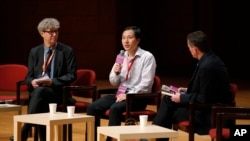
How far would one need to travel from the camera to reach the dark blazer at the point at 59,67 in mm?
6512

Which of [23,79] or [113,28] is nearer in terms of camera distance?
[23,79]

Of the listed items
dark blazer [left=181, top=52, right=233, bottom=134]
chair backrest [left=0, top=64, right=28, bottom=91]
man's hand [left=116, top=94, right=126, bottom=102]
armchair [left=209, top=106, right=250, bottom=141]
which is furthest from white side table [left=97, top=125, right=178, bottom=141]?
chair backrest [left=0, top=64, right=28, bottom=91]

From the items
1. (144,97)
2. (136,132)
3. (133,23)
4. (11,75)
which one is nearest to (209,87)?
(144,97)

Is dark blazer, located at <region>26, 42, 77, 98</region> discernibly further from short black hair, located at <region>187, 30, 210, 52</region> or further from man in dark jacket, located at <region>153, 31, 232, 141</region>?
short black hair, located at <region>187, 30, 210, 52</region>

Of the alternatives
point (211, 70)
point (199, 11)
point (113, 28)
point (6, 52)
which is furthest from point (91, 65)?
point (211, 70)

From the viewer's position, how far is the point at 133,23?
45.4ft

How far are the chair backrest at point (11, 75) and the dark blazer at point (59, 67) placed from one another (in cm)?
50

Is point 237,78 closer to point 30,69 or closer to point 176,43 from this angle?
point 176,43

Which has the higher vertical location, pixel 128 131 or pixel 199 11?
pixel 199 11

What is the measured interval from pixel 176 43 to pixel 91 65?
7.45 ft

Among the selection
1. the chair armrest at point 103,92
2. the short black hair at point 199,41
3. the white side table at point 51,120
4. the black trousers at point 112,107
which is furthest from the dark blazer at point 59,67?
the short black hair at point 199,41

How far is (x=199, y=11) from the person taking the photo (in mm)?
13562

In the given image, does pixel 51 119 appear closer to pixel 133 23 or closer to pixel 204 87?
pixel 204 87

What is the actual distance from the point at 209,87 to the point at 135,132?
0.93 m
